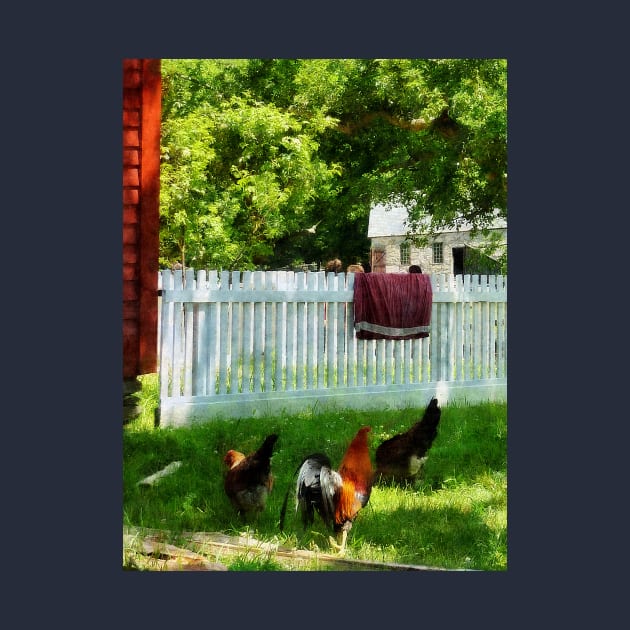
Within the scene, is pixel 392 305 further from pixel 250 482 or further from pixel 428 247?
pixel 250 482

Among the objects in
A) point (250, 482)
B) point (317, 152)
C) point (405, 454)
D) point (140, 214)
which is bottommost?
point (250, 482)

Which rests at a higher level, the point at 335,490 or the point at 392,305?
the point at 392,305

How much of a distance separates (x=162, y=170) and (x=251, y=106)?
703mm

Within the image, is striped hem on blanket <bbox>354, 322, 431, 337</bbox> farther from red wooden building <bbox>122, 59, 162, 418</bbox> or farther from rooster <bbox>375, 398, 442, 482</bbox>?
red wooden building <bbox>122, 59, 162, 418</bbox>

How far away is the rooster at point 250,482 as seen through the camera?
604 cm

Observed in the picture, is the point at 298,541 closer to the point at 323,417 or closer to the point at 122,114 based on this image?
the point at 323,417

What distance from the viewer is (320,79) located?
6383mm

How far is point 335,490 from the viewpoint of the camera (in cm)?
605

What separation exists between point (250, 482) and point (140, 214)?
1.72 m

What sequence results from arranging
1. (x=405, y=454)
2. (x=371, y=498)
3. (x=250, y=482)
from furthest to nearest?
(x=405, y=454) < (x=371, y=498) < (x=250, y=482)

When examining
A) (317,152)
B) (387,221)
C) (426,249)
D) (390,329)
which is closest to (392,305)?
(390,329)

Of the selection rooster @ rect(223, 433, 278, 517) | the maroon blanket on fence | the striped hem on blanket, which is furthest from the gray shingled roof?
rooster @ rect(223, 433, 278, 517)

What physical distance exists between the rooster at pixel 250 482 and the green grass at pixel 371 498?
0.17 ft

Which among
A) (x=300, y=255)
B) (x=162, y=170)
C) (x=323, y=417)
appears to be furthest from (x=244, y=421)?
(x=162, y=170)
